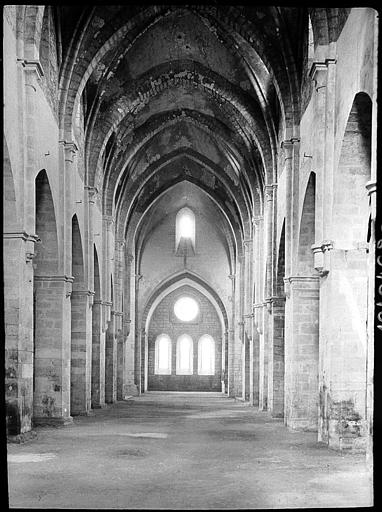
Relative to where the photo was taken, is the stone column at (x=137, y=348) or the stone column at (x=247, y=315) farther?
the stone column at (x=137, y=348)

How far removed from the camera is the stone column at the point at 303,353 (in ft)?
59.6

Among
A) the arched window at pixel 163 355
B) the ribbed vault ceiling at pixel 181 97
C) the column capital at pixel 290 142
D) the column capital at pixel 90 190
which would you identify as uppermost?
the ribbed vault ceiling at pixel 181 97

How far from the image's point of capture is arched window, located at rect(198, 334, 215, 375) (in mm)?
45688

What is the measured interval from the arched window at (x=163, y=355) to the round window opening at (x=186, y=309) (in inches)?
62.7

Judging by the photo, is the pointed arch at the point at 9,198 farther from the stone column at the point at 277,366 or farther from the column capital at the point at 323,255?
the stone column at the point at 277,366

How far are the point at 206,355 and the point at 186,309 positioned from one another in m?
3.12

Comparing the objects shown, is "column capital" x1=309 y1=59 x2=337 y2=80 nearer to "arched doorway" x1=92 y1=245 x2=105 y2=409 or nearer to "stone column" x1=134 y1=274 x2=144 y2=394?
"arched doorway" x1=92 y1=245 x2=105 y2=409

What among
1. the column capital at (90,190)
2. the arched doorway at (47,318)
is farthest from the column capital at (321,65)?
the column capital at (90,190)

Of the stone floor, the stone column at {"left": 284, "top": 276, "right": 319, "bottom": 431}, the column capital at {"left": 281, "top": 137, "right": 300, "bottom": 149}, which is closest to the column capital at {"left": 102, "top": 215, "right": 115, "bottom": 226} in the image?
the column capital at {"left": 281, "top": 137, "right": 300, "bottom": 149}

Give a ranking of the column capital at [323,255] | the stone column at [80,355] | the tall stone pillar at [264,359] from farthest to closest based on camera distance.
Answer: the tall stone pillar at [264,359] → the stone column at [80,355] → the column capital at [323,255]

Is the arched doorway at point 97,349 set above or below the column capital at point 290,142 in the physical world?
below

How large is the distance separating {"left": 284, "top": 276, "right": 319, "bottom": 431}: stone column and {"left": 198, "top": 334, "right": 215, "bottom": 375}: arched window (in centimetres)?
2724

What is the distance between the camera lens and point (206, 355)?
151 ft

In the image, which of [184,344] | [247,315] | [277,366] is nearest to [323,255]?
[277,366]
